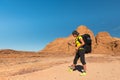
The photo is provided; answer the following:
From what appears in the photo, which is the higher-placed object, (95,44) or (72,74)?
(95,44)

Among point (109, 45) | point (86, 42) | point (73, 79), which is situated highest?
point (109, 45)

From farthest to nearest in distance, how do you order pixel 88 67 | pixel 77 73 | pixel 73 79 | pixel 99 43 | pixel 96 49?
pixel 99 43
pixel 96 49
pixel 88 67
pixel 77 73
pixel 73 79

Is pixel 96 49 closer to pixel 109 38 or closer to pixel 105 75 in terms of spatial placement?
pixel 109 38

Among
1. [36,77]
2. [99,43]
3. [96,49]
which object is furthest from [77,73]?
[99,43]

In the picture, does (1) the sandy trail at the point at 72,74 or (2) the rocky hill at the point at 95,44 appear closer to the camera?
(1) the sandy trail at the point at 72,74

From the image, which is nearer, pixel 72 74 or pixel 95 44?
pixel 72 74

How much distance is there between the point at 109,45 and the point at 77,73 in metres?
57.6

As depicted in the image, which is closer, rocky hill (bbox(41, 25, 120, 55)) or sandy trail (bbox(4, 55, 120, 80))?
sandy trail (bbox(4, 55, 120, 80))

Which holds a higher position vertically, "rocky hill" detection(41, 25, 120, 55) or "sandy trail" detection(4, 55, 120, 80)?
"rocky hill" detection(41, 25, 120, 55)

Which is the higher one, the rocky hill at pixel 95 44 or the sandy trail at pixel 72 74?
the rocky hill at pixel 95 44

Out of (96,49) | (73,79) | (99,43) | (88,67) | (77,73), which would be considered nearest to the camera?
(73,79)

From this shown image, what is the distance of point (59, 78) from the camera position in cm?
1395

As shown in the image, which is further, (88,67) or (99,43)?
(99,43)

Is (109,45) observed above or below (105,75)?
above
